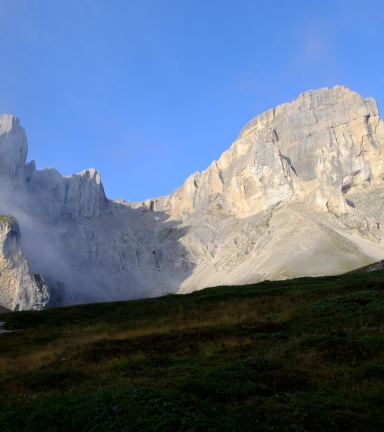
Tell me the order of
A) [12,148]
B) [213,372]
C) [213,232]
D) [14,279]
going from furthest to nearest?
1. [213,232]
2. [12,148]
3. [14,279]
4. [213,372]

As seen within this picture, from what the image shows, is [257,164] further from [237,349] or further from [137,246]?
[237,349]

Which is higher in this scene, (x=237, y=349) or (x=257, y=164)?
(x=257, y=164)

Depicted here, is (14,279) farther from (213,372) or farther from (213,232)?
(213,372)

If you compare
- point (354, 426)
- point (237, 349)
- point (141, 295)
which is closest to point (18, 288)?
point (141, 295)

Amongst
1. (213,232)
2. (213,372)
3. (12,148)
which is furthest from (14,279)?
(213,372)

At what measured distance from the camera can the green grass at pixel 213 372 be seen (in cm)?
1018

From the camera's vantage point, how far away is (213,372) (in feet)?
45.3

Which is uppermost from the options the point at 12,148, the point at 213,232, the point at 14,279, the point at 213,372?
the point at 12,148

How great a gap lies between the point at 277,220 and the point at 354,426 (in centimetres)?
15148

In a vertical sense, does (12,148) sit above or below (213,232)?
above

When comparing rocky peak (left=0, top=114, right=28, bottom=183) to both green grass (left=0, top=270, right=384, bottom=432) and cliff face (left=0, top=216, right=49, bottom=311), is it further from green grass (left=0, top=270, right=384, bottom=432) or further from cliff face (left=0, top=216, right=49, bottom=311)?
green grass (left=0, top=270, right=384, bottom=432)

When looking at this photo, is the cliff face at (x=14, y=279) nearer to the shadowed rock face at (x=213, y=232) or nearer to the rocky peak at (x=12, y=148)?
the shadowed rock face at (x=213, y=232)

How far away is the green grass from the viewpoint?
10180 mm

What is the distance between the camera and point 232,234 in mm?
174875
